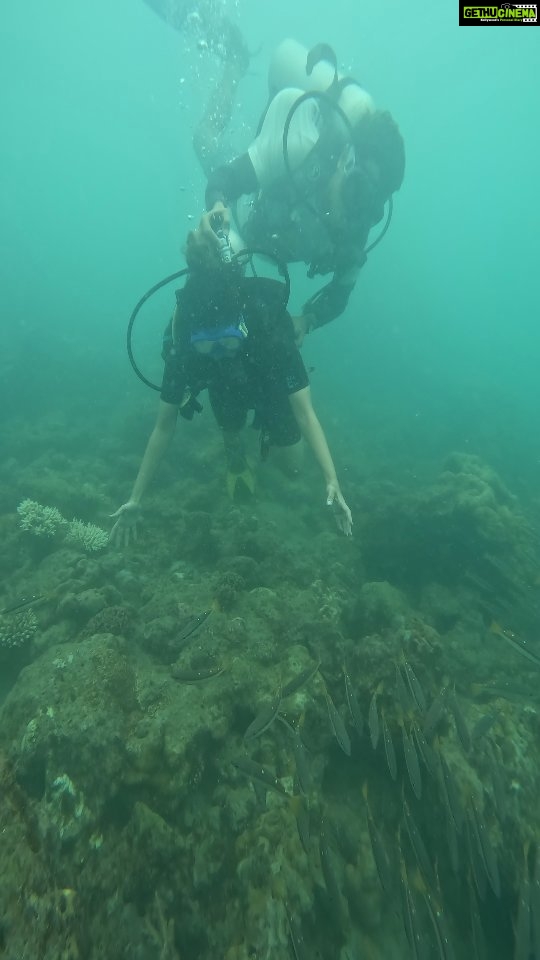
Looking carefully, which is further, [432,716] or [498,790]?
[432,716]

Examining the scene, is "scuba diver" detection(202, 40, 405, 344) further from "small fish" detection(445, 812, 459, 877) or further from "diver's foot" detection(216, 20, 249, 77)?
"diver's foot" detection(216, 20, 249, 77)

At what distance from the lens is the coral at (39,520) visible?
23.8ft

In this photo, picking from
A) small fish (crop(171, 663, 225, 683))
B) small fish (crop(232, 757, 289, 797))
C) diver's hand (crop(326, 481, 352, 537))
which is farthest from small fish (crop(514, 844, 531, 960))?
diver's hand (crop(326, 481, 352, 537))

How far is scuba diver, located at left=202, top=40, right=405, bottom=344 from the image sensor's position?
5652mm

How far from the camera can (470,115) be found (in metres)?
72.3

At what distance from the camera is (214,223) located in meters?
4.42

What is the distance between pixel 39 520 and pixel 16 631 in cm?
254

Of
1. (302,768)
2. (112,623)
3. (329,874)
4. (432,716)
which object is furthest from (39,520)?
(432,716)

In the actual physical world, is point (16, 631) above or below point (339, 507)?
below

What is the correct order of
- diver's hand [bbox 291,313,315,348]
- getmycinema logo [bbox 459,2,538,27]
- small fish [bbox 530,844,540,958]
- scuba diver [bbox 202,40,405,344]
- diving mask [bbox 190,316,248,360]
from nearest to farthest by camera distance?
small fish [bbox 530,844,540,958]
diving mask [bbox 190,316,248,360]
scuba diver [bbox 202,40,405,344]
diver's hand [bbox 291,313,315,348]
getmycinema logo [bbox 459,2,538,27]

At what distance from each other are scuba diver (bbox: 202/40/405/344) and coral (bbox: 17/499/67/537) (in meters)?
5.27

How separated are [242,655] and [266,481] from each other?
19.8ft

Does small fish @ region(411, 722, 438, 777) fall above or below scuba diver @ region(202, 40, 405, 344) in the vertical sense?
below

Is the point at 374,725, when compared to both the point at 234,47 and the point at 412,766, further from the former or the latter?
the point at 234,47
